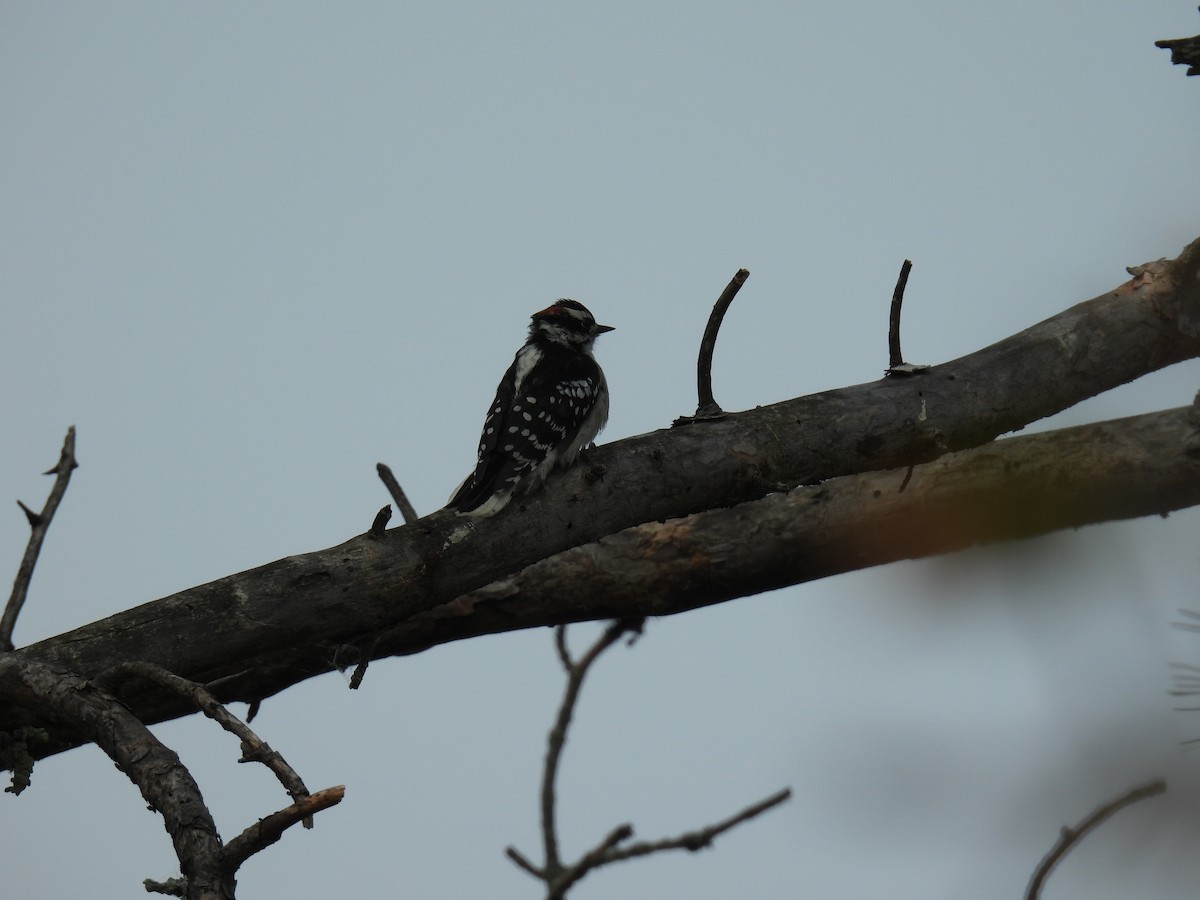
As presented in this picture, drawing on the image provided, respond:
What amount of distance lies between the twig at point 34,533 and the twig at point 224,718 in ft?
4.02

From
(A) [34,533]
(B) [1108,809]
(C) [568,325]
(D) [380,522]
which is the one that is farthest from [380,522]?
(C) [568,325]

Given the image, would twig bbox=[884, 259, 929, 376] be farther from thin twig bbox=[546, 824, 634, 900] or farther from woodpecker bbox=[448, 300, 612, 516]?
thin twig bbox=[546, 824, 634, 900]

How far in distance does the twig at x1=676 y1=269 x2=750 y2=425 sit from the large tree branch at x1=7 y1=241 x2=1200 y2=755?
70mm

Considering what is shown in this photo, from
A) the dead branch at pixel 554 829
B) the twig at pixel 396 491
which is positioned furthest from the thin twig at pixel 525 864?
the twig at pixel 396 491

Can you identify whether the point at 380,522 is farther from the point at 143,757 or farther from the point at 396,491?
the point at 396,491

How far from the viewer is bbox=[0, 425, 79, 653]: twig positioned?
4.54m

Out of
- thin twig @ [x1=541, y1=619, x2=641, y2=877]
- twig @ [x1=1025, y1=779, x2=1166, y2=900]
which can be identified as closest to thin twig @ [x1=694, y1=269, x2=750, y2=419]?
thin twig @ [x1=541, y1=619, x2=641, y2=877]

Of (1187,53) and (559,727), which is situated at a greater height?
(1187,53)

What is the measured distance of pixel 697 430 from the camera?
4371 millimetres

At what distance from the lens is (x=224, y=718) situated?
3059 millimetres

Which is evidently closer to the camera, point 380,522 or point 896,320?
point 380,522

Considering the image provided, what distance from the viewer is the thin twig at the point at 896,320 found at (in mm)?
4332

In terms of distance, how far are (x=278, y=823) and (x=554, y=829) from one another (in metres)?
1.63

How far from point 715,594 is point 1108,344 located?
7.10ft
